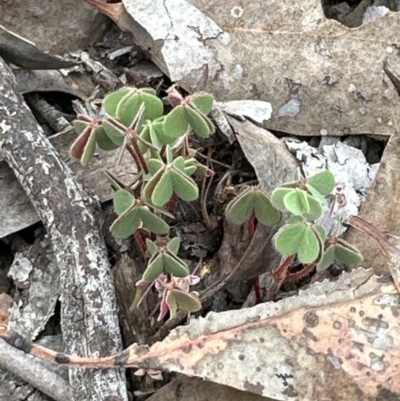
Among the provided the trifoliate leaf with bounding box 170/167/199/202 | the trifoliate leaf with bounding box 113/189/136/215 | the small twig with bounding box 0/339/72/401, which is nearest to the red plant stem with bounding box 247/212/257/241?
the trifoliate leaf with bounding box 170/167/199/202

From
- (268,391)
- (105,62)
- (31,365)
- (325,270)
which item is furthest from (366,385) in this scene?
(105,62)

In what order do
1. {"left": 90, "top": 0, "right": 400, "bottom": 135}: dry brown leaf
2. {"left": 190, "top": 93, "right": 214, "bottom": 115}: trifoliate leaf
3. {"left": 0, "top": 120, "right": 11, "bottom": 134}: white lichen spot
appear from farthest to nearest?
{"left": 90, "top": 0, "right": 400, "bottom": 135}: dry brown leaf, {"left": 0, "top": 120, "right": 11, "bottom": 134}: white lichen spot, {"left": 190, "top": 93, "right": 214, "bottom": 115}: trifoliate leaf

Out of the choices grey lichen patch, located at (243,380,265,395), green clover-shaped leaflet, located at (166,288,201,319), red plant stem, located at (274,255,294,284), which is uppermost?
green clover-shaped leaflet, located at (166,288,201,319)

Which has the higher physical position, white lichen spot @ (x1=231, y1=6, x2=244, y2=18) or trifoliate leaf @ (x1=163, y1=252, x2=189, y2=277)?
white lichen spot @ (x1=231, y1=6, x2=244, y2=18)

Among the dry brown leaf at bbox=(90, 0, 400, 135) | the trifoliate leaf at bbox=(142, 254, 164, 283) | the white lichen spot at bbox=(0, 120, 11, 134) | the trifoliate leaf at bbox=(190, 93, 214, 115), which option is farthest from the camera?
the dry brown leaf at bbox=(90, 0, 400, 135)

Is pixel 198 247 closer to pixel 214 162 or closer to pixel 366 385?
pixel 214 162

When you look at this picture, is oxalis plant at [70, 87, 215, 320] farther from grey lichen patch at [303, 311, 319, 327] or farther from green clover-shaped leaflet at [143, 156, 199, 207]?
grey lichen patch at [303, 311, 319, 327]
